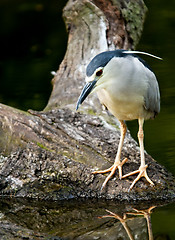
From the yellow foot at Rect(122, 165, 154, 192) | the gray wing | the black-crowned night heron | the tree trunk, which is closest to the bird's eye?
the black-crowned night heron

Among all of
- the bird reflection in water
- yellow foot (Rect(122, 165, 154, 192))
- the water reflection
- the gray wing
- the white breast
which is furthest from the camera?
the gray wing

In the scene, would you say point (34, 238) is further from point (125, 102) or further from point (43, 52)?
point (43, 52)

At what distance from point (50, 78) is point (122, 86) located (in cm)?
342

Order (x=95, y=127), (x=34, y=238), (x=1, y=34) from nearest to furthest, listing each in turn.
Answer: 1. (x=34, y=238)
2. (x=95, y=127)
3. (x=1, y=34)

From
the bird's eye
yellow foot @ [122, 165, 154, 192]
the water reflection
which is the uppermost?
the bird's eye

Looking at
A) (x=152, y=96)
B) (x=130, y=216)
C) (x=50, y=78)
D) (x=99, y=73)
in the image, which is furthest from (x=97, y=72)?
(x=50, y=78)

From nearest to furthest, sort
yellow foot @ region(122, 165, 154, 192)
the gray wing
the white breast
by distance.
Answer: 1. the white breast
2. yellow foot @ region(122, 165, 154, 192)
3. the gray wing

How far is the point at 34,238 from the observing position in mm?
2982

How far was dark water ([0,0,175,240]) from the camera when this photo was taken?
3215 millimetres

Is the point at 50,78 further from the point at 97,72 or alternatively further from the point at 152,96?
the point at 97,72

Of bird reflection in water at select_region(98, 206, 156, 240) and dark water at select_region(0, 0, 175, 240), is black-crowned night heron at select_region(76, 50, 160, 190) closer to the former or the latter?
bird reflection in water at select_region(98, 206, 156, 240)

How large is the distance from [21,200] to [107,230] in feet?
2.57

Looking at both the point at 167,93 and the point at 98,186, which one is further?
the point at 167,93

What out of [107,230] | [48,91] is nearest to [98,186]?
[107,230]
